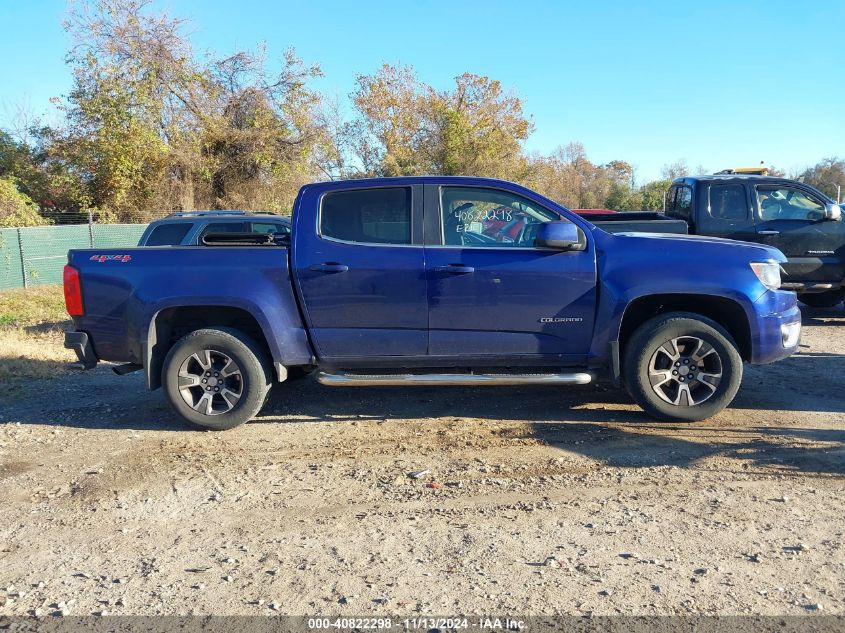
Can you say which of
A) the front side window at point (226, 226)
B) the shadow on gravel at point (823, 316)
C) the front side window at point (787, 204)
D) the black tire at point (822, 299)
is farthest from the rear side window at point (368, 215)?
the black tire at point (822, 299)

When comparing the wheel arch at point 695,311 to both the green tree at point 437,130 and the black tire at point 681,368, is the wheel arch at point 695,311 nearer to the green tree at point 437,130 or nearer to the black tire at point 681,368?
the black tire at point 681,368

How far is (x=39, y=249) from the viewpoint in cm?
1827

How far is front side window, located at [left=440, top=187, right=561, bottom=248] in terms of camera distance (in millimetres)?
5359

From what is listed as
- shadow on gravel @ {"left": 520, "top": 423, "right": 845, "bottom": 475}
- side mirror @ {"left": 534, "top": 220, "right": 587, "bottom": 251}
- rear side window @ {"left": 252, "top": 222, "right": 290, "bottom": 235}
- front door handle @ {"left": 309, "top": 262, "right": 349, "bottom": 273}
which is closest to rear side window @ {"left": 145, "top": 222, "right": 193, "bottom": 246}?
rear side window @ {"left": 252, "top": 222, "right": 290, "bottom": 235}

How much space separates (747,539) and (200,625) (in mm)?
2753

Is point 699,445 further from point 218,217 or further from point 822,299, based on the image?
point 218,217

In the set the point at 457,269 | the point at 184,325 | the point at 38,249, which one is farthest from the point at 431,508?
the point at 38,249

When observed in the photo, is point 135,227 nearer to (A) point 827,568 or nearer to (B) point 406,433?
(B) point 406,433

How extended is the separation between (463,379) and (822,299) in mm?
8374

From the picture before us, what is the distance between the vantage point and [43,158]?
79.6ft

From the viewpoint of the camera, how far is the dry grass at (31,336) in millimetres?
7602

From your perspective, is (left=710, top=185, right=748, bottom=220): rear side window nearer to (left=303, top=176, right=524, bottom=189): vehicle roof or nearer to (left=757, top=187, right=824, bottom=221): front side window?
(left=757, top=187, right=824, bottom=221): front side window

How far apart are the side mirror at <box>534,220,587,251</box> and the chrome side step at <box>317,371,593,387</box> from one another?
102cm

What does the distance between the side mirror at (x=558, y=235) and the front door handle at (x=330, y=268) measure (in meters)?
1.54
